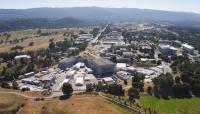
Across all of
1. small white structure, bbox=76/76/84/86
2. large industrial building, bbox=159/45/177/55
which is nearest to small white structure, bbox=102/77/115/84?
small white structure, bbox=76/76/84/86

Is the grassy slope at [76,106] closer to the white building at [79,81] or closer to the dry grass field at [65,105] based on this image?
the dry grass field at [65,105]

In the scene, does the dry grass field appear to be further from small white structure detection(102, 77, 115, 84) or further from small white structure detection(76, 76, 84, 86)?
small white structure detection(102, 77, 115, 84)

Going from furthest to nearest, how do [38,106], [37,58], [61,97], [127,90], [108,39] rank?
[108,39], [37,58], [127,90], [61,97], [38,106]

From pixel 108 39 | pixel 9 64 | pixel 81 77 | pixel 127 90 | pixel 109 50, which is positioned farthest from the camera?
pixel 108 39

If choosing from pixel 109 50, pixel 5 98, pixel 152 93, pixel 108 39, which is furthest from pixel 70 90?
pixel 108 39

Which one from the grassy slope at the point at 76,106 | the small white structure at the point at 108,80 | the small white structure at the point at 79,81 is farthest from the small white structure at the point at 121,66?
the grassy slope at the point at 76,106

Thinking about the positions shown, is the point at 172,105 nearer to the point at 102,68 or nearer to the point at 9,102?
the point at 102,68

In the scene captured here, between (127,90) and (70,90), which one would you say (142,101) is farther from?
(70,90)
